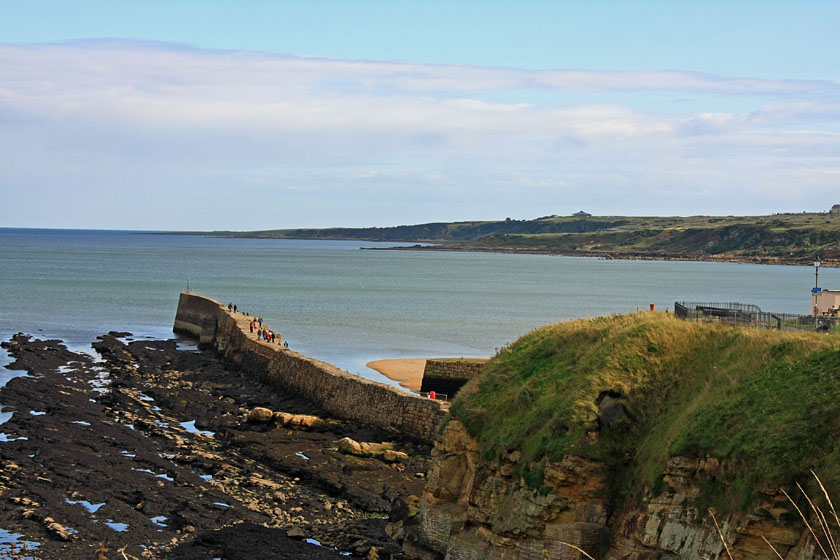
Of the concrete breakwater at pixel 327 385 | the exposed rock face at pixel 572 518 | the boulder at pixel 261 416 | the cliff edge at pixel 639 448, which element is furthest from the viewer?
the boulder at pixel 261 416

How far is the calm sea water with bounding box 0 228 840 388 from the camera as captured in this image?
55.0 metres

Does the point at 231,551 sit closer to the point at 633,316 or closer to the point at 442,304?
the point at 633,316

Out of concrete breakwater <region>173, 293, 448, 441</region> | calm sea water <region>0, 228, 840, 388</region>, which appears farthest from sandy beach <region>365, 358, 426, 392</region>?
concrete breakwater <region>173, 293, 448, 441</region>

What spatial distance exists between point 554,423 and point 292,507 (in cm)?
796

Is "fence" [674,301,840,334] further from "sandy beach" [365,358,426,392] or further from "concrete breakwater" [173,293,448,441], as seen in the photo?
"sandy beach" [365,358,426,392]

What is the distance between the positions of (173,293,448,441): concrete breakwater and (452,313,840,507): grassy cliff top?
882 cm

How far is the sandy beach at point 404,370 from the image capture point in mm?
36841

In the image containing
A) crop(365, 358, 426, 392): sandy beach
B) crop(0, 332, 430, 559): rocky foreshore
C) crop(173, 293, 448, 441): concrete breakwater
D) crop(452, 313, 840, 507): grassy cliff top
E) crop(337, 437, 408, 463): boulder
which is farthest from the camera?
crop(365, 358, 426, 392): sandy beach

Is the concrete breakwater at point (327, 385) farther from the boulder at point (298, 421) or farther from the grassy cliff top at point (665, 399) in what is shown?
the grassy cliff top at point (665, 399)

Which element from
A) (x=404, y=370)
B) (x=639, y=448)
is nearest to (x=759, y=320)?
(x=639, y=448)

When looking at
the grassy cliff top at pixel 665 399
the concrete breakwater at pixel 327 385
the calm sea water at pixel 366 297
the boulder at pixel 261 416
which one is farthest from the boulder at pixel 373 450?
the calm sea water at pixel 366 297

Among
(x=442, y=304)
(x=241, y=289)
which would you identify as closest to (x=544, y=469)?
(x=442, y=304)

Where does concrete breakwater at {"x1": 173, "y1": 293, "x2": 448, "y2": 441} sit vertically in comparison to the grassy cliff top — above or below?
below

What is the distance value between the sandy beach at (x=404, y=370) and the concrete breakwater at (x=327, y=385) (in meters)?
4.47
